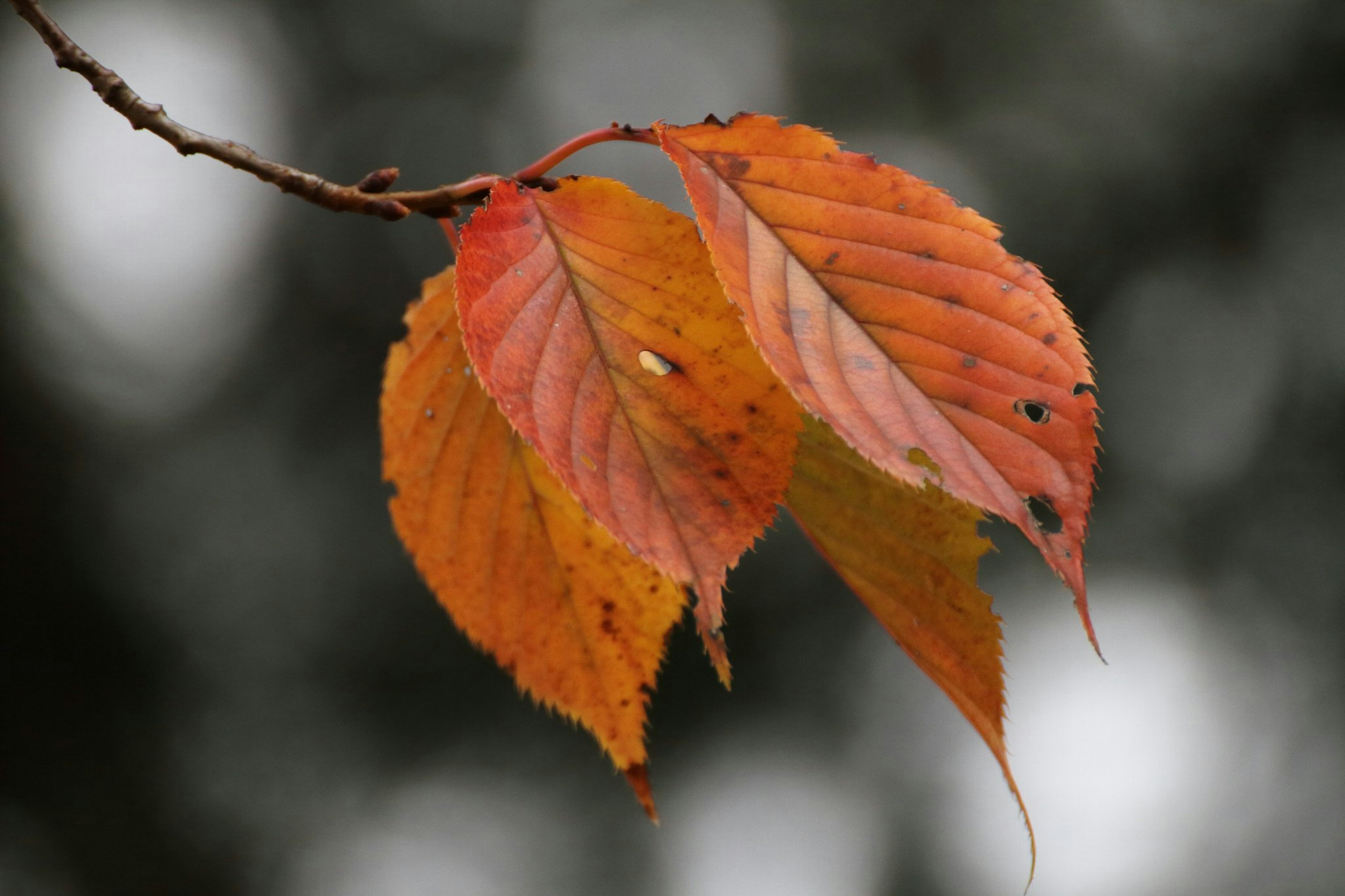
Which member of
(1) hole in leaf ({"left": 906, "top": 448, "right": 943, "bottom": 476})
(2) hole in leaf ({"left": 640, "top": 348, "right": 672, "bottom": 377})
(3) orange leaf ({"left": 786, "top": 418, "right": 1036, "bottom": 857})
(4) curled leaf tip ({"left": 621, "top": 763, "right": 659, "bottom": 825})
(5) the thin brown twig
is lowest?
(4) curled leaf tip ({"left": 621, "top": 763, "right": 659, "bottom": 825})

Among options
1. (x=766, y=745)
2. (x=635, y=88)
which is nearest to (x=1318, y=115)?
(x=635, y=88)

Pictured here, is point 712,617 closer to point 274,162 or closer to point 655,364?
point 655,364

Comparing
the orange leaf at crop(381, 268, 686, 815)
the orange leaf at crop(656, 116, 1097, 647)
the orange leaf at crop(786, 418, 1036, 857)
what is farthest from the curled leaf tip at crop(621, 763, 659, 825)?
the orange leaf at crop(656, 116, 1097, 647)

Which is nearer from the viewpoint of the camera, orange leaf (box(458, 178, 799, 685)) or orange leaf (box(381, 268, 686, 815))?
orange leaf (box(458, 178, 799, 685))

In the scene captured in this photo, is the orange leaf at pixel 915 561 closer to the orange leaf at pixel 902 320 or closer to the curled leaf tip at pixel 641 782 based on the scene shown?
the orange leaf at pixel 902 320

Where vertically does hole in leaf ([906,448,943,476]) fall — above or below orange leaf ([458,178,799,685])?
below

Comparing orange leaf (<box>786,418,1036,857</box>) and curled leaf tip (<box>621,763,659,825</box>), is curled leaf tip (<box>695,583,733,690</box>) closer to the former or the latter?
orange leaf (<box>786,418,1036,857</box>)
